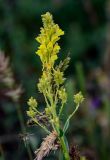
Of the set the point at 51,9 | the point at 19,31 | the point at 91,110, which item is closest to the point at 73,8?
the point at 51,9

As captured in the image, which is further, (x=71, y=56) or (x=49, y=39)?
(x=71, y=56)

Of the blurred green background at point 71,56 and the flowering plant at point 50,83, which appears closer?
the flowering plant at point 50,83

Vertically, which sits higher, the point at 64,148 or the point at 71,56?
the point at 71,56

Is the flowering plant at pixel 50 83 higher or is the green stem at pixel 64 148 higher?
the flowering plant at pixel 50 83

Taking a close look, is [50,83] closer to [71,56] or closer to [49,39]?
[49,39]

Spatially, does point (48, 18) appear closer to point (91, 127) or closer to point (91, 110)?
point (91, 127)

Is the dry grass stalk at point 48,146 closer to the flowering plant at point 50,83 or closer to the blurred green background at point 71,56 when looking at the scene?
the flowering plant at point 50,83

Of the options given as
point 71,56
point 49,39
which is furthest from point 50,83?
point 71,56

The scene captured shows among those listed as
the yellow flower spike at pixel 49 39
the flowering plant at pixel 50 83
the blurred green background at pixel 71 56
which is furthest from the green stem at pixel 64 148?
the blurred green background at pixel 71 56

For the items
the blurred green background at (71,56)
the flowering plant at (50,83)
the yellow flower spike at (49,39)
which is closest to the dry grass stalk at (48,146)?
the flowering plant at (50,83)

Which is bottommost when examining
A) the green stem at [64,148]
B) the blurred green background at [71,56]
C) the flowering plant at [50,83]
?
the green stem at [64,148]
